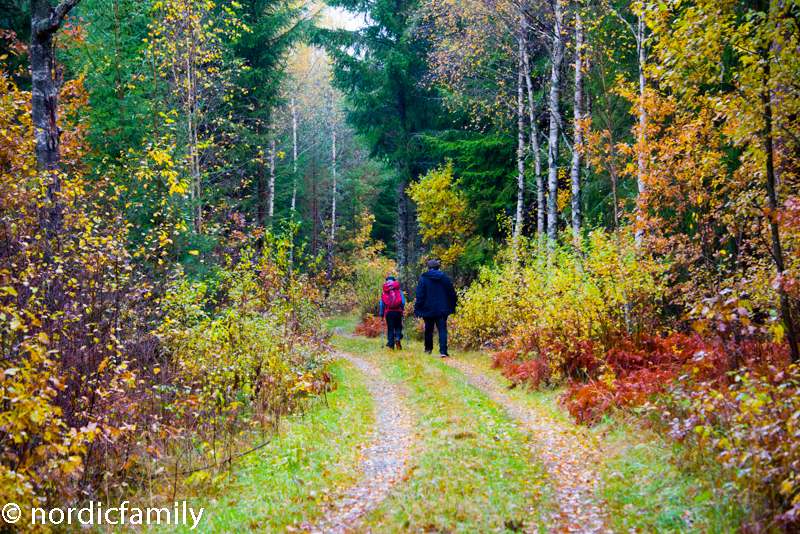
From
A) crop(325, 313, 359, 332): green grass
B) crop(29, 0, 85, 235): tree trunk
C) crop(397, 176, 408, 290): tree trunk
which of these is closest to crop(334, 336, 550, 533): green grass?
crop(29, 0, 85, 235): tree trunk

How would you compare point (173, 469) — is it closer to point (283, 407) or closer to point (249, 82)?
point (283, 407)

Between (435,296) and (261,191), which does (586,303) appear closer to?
(435,296)

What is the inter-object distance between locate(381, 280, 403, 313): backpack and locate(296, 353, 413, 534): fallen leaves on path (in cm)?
458

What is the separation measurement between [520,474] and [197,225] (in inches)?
415

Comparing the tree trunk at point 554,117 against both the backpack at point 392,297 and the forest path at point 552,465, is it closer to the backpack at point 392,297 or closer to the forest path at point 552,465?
the backpack at point 392,297

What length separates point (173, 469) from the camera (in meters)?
5.23

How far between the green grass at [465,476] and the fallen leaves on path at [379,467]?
0.17 meters

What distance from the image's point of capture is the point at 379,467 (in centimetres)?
550

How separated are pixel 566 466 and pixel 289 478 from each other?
9.59 feet

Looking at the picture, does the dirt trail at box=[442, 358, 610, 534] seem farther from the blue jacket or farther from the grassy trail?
the blue jacket

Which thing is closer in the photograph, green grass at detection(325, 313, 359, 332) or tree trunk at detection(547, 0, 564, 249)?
tree trunk at detection(547, 0, 564, 249)

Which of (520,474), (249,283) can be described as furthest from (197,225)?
(520,474)

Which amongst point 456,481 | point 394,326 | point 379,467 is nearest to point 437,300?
point 394,326

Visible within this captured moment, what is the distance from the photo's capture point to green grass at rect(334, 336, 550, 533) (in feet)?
13.4
